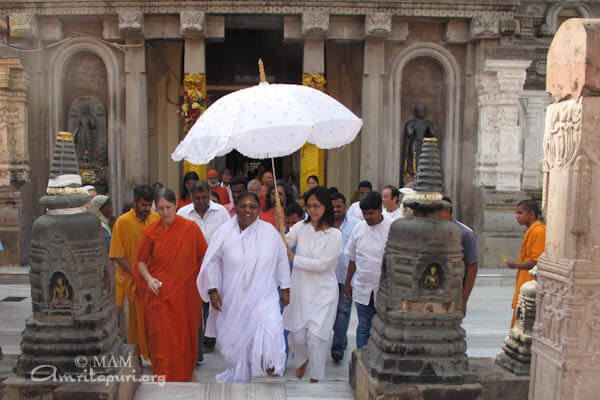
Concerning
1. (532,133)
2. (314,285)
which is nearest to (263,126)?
(314,285)

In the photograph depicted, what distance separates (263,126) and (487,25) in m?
7.48

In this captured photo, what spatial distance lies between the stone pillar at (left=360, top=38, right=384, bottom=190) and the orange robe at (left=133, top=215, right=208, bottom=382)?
613 cm

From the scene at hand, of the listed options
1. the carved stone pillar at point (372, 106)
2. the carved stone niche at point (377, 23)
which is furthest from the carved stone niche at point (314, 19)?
the carved stone pillar at point (372, 106)

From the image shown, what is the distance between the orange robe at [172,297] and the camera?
15.1 feet

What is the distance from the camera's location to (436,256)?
347 centimetres

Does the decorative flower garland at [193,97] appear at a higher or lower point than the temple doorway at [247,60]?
lower

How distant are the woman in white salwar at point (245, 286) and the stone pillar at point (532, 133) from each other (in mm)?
8356

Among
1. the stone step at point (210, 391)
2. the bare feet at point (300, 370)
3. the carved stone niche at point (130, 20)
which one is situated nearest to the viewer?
the stone step at point (210, 391)

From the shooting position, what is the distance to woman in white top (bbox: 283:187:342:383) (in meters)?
4.73

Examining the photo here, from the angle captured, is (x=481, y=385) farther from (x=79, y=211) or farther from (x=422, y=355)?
(x=79, y=211)

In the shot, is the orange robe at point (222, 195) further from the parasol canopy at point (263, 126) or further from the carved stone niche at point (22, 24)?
the carved stone niche at point (22, 24)

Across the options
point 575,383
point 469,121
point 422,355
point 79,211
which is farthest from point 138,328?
point 469,121

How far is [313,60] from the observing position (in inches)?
409

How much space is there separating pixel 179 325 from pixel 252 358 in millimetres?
783
